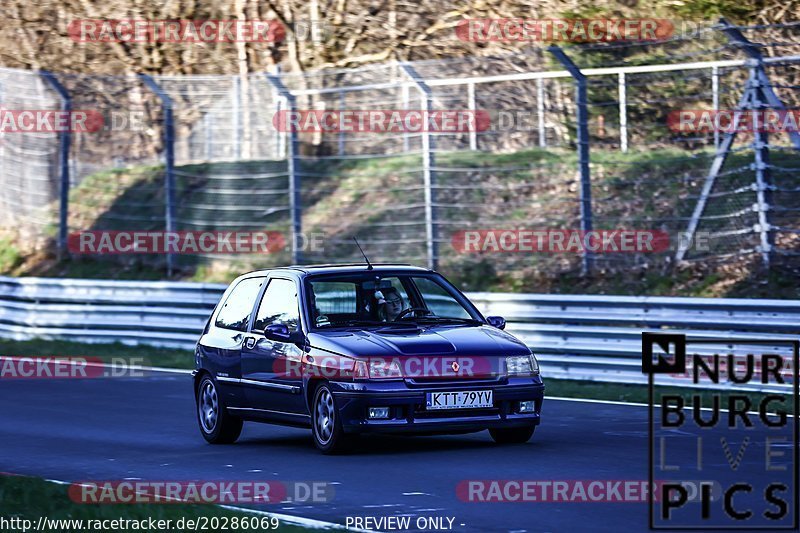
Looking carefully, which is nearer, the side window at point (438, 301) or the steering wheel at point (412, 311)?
the steering wheel at point (412, 311)

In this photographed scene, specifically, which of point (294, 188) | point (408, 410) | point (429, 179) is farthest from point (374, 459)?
point (294, 188)

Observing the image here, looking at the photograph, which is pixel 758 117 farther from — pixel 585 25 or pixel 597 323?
pixel 585 25

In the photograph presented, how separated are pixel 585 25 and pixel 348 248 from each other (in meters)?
5.07

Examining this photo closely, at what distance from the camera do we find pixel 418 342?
11.5 meters

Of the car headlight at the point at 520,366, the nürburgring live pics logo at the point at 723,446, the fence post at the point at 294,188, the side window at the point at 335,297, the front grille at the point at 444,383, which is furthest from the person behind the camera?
the fence post at the point at 294,188

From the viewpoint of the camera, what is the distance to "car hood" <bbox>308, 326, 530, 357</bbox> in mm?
11430

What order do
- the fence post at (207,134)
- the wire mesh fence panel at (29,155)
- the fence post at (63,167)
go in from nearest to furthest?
1. the fence post at (63,167)
2. the fence post at (207,134)
3. the wire mesh fence panel at (29,155)

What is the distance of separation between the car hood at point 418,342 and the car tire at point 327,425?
35cm

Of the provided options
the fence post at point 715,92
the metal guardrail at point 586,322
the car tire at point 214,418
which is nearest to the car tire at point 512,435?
the metal guardrail at point 586,322

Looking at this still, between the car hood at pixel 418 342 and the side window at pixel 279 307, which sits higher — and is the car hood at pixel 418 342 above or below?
below

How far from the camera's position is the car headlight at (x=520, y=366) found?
38.2 feet

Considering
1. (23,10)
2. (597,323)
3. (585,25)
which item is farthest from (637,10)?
(23,10)

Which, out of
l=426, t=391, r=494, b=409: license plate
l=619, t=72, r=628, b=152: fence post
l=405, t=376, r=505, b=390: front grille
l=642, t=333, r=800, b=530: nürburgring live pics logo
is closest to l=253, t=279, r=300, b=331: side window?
l=405, t=376, r=505, b=390: front grille

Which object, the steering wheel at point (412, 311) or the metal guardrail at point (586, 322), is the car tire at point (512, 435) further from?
the metal guardrail at point (586, 322)
